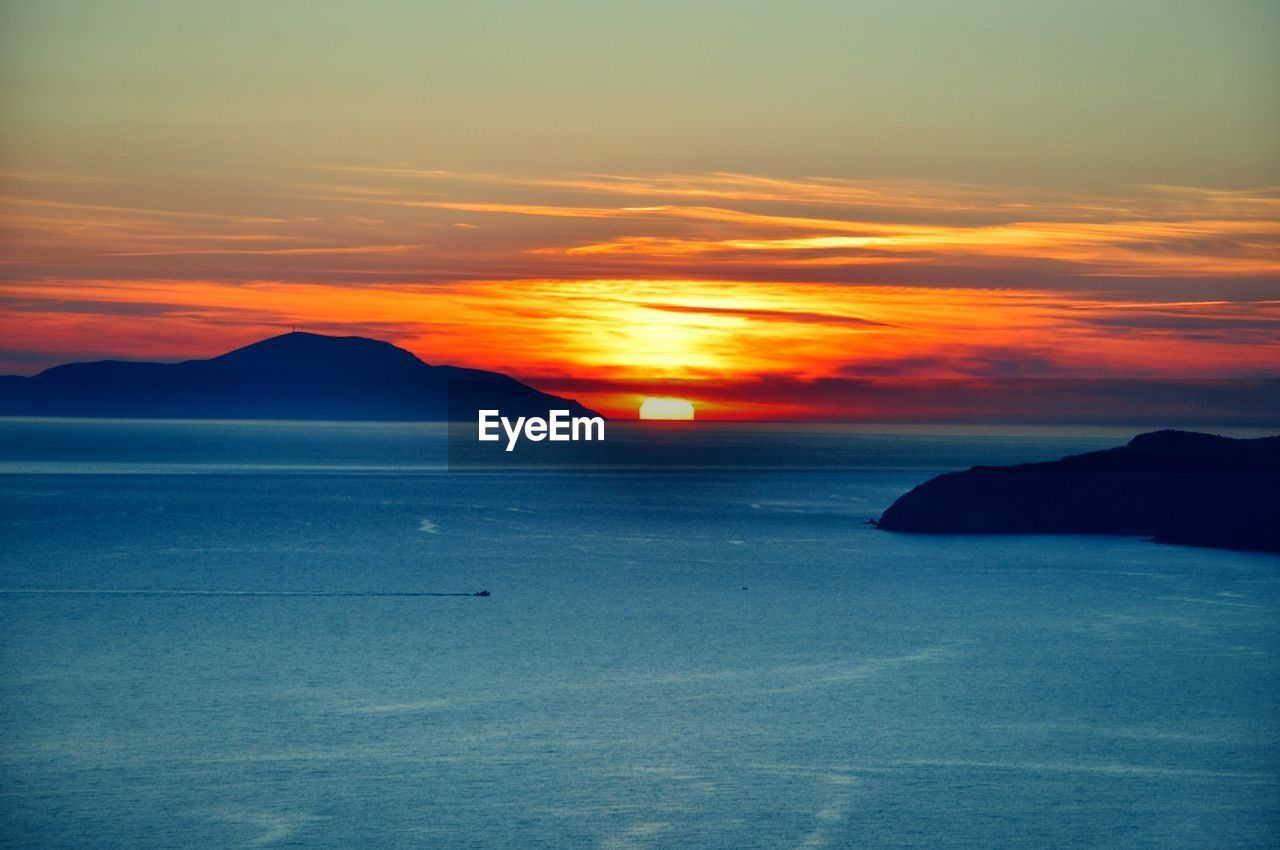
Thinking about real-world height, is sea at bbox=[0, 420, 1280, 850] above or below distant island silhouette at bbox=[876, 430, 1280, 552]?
below

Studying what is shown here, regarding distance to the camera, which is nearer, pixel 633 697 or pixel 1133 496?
pixel 633 697

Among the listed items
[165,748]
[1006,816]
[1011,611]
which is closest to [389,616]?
[165,748]

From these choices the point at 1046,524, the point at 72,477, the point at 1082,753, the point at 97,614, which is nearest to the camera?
the point at 1082,753

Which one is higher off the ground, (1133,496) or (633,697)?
(1133,496)

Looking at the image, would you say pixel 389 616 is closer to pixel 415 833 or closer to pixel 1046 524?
pixel 415 833
